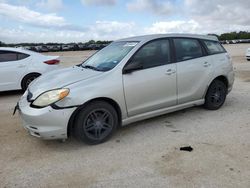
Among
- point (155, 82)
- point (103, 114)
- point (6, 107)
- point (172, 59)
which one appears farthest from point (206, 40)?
point (6, 107)

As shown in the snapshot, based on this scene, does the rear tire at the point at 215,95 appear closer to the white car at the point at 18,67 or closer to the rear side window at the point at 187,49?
the rear side window at the point at 187,49

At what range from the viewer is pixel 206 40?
5.66 metres

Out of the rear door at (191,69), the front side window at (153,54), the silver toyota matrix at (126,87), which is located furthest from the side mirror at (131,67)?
the rear door at (191,69)

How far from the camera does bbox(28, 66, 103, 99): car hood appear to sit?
4.05m

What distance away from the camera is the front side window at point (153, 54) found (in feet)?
15.0

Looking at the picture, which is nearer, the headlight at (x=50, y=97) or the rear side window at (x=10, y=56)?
the headlight at (x=50, y=97)

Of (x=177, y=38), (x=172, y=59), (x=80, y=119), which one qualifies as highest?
(x=177, y=38)

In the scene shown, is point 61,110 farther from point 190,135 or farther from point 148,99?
point 190,135

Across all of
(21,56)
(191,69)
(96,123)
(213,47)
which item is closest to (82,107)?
(96,123)

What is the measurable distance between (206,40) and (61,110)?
347cm

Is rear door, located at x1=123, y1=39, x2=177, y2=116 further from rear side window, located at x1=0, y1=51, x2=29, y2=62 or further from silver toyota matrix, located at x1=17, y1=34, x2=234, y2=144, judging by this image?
rear side window, located at x1=0, y1=51, x2=29, y2=62

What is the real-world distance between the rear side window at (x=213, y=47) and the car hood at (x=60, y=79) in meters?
2.59

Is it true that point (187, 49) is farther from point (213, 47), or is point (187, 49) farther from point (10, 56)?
point (10, 56)

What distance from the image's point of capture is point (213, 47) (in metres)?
5.71
